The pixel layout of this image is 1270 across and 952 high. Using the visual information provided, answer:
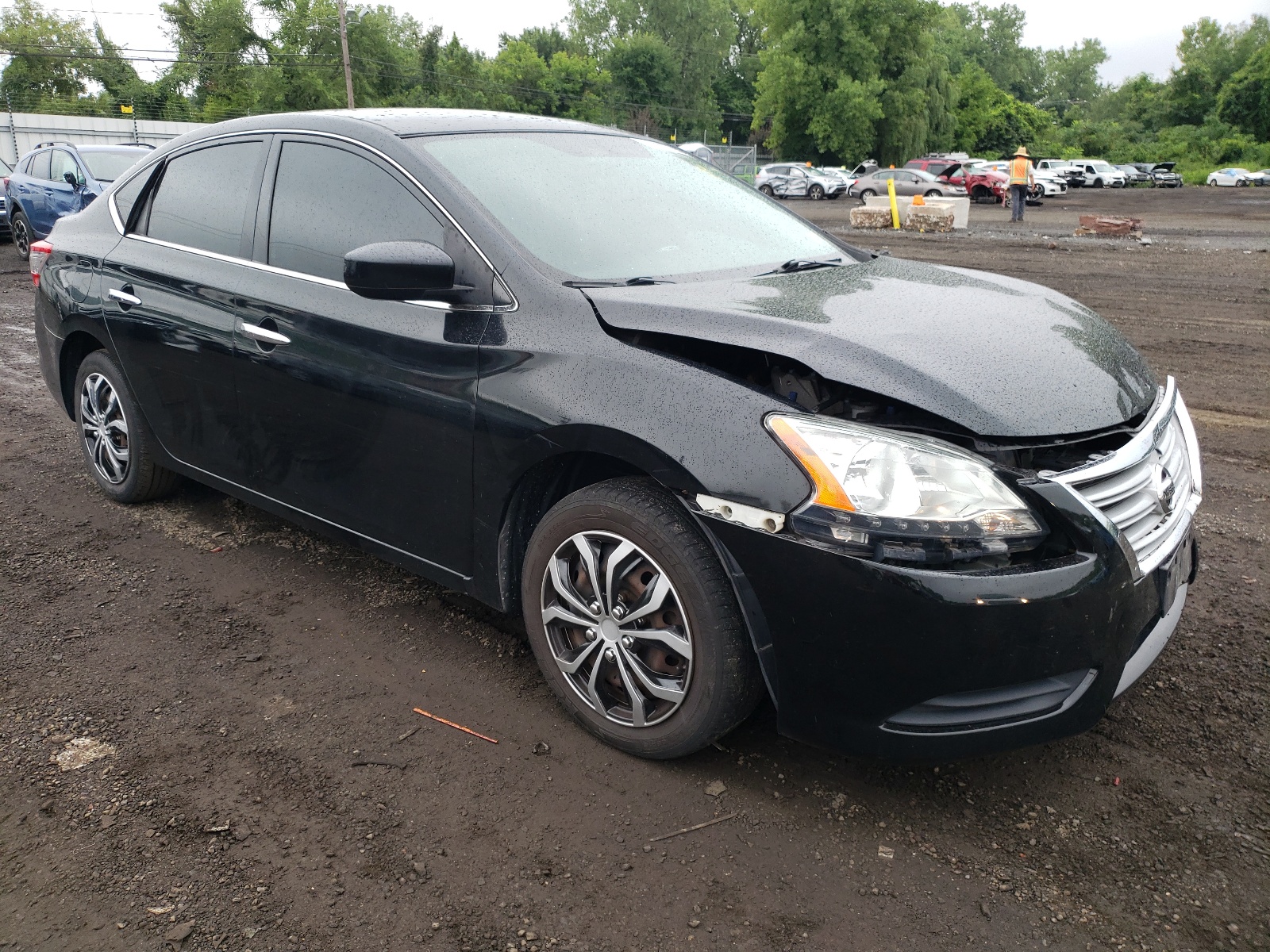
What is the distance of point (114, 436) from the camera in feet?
15.2

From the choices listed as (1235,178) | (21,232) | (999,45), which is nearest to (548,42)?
(999,45)

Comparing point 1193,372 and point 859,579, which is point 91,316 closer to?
point 859,579

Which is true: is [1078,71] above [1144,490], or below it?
above

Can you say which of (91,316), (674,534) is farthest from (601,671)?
(91,316)

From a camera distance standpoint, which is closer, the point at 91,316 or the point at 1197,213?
the point at 91,316

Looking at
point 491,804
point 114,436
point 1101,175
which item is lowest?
point 491,804

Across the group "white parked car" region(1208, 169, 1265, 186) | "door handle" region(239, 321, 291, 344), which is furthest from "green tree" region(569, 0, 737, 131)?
"door handle" region(239, 321, 291, 344)

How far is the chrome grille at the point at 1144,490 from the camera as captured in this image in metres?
2.35

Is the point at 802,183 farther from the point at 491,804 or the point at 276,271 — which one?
the point at 491,804

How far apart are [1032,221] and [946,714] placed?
26.7 meters

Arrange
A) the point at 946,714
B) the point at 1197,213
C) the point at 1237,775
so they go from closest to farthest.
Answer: the point at 946,714
the point at 1237,775
the point at 1197,213

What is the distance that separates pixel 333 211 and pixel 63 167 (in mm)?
12929

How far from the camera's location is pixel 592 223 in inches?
127

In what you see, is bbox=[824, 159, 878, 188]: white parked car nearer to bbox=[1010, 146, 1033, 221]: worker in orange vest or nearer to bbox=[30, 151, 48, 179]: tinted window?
bbox=[1010, 146, 1033, 221]: worker in orange vest
